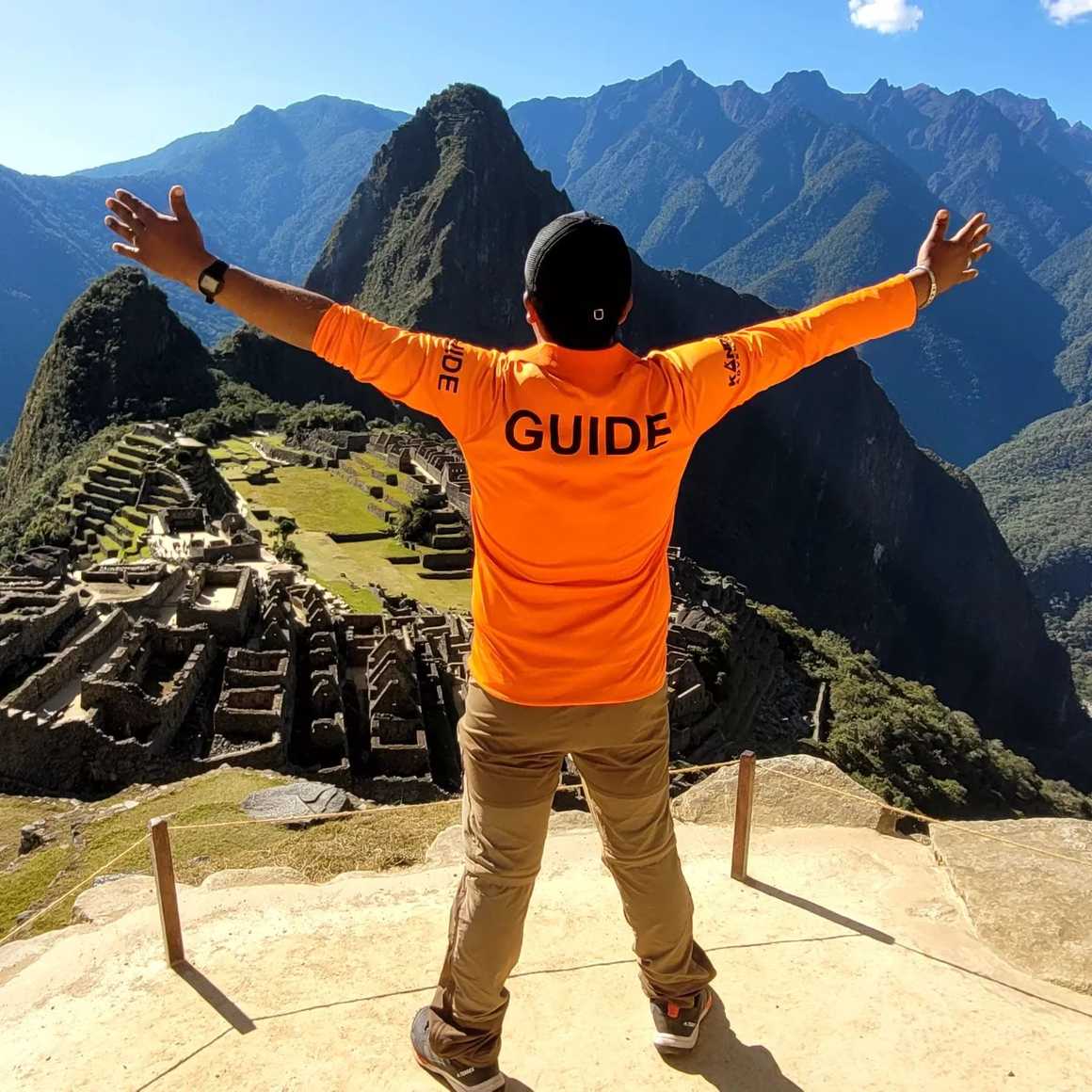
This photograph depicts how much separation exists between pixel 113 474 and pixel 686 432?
51.0 metres

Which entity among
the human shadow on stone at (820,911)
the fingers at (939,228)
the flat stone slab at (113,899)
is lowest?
the flat stone slab at (113,899)

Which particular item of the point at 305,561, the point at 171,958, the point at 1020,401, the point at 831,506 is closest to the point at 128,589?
the point at 305,561

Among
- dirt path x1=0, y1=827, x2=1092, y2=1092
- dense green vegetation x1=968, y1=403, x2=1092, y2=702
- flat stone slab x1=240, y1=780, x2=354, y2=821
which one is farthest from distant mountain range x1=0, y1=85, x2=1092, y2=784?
dirt path x1=0, y1=827, x2=1092, y2=1092

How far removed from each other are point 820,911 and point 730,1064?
47.2 inches

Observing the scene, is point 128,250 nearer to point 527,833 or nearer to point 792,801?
point 527,833

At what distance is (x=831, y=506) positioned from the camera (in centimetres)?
10919

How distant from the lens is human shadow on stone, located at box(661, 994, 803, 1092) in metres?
3.23

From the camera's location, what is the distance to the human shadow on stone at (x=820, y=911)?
163 inches

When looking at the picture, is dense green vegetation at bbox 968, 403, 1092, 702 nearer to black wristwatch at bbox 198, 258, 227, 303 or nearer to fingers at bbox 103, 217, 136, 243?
black wristwatch at bbox 198, 258, 227, 303

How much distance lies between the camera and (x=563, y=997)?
368 cm

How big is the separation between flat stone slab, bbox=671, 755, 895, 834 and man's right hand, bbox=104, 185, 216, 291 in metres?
4.38

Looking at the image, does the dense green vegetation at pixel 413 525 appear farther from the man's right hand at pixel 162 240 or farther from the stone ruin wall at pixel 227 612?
the man's right hand at pixel 162 240

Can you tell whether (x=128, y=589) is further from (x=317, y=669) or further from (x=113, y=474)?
(x=113, y=474)

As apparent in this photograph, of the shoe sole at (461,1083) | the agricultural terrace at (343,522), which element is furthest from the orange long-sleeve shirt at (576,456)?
the agricultural terrace at (343,522)
